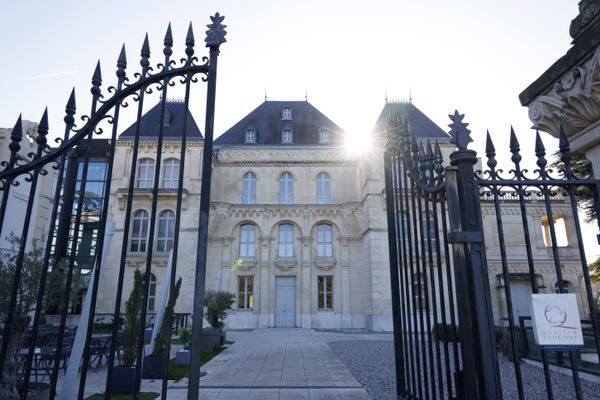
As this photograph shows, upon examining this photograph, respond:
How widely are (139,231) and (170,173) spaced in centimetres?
372

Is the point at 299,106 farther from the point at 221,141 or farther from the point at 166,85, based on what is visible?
the point at 166,85

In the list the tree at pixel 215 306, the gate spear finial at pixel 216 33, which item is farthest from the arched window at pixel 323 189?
the gate spear finial at pixel 216 33

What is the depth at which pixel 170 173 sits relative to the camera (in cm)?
2253

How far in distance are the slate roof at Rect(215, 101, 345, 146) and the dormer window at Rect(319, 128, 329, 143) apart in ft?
0.76

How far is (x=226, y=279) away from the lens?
2159 centimetres

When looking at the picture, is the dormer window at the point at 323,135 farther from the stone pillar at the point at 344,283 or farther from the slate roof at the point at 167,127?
the slate roof at the point at 167,127

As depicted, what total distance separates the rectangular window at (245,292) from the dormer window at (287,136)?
8.75 m

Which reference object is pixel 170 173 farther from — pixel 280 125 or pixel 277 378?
pixel 277 378

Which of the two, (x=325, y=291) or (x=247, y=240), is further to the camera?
(x=247, y=240)

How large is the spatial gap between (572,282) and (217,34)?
80.6 ft

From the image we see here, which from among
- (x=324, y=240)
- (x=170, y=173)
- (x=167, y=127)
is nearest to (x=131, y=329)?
(x=324, y=240)

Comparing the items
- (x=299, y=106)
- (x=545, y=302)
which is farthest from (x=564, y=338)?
(x=299, y=106)

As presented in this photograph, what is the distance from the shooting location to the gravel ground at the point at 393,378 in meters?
6.20

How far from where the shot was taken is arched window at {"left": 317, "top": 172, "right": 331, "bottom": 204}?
2350 centimetres
